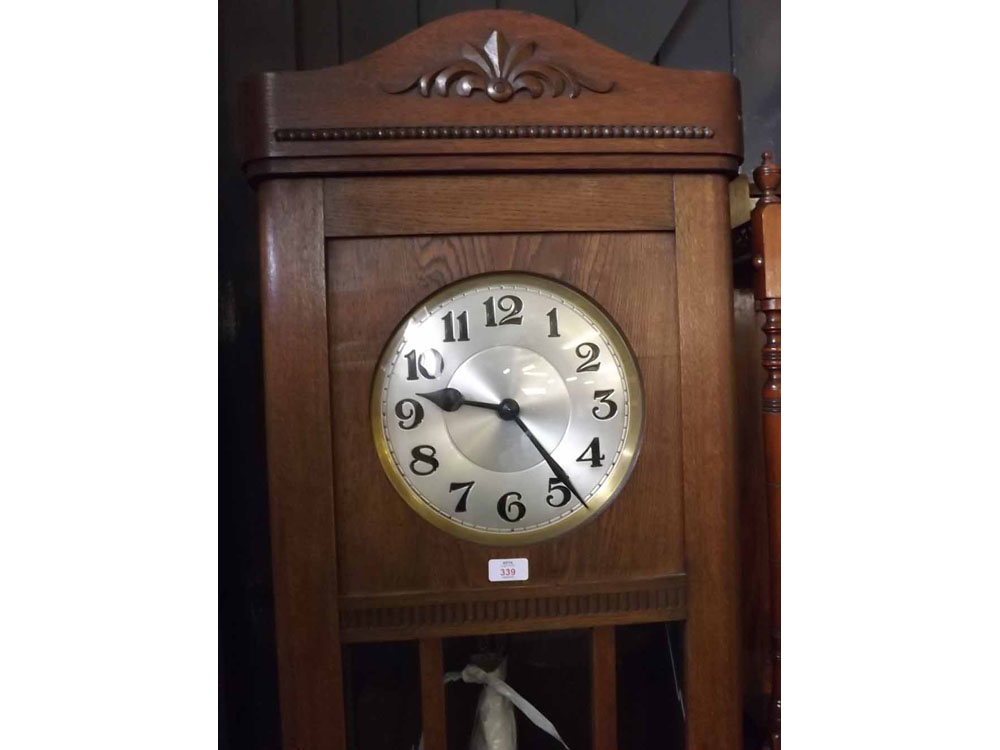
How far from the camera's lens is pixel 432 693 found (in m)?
0.91

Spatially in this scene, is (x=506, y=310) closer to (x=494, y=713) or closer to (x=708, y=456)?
(x=708, y=456)

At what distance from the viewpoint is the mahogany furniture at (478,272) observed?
86 cm

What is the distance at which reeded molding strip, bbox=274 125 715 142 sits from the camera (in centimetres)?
85

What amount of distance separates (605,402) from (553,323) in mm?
106

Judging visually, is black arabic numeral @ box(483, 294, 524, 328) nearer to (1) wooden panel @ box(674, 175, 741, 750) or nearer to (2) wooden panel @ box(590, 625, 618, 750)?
(1) wooden panel @ box(674, 175, 741, 750)

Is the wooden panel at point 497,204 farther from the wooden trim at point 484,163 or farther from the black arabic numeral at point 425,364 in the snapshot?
the black arabic numeral at point 425,364

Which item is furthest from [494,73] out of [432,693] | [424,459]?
[432,693]

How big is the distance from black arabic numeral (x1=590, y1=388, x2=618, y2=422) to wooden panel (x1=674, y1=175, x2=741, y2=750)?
77 millimetres

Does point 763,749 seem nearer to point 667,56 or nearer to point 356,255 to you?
point 356,255

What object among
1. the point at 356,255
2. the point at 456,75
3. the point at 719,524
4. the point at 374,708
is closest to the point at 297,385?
the point at 356,255

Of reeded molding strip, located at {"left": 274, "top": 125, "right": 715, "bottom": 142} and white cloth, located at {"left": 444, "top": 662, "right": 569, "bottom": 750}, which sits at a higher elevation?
reeded molding strip, located at {"left": 274, "top": 125, "right": 715, "bottom": 142}

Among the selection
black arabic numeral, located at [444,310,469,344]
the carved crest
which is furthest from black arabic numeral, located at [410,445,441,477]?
the carved crest

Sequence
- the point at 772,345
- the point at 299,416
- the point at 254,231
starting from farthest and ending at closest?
the point at 254,231 → the point at 772,345 → the point at 299,416

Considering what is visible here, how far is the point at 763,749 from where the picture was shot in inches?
43.3
